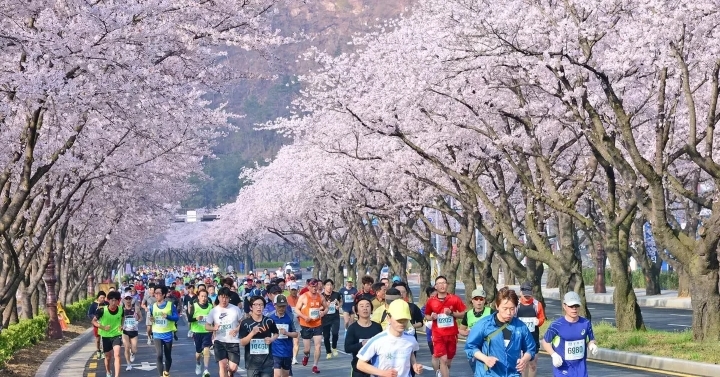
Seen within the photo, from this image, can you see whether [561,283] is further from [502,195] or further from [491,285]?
[491,285]

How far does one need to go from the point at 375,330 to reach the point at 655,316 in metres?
25.8

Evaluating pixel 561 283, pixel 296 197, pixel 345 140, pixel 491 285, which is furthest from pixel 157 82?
pixel 296 197

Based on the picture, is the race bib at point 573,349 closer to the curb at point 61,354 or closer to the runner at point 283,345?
the runner at point 283,345

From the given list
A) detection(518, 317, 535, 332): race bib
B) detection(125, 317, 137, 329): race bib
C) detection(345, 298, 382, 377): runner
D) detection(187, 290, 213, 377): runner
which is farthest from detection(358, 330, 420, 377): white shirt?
detection(125, 317, 137, 329): race bib

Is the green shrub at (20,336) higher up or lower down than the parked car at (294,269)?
lower down

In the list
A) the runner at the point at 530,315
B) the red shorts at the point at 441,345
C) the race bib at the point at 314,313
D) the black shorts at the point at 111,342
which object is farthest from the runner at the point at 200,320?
the runner at the point at 530,315

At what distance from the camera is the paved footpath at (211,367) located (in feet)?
60.6

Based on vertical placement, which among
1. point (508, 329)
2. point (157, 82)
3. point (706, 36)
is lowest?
point (508, 329)

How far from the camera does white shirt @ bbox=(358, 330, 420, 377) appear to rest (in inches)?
370

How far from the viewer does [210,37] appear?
1614 cm

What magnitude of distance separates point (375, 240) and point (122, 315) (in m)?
30.8

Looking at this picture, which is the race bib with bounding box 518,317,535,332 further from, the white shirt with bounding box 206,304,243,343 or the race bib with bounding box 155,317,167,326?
the race bib with bounding box 155,317,167,326

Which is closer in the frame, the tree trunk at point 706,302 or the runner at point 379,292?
the runner at point 379,292

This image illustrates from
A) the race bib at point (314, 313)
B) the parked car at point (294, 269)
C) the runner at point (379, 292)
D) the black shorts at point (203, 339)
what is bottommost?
the black shorts at point (203, 339)
